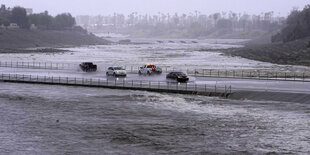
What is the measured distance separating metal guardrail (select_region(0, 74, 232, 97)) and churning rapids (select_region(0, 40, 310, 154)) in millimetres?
1253

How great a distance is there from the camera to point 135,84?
5950 centimetres

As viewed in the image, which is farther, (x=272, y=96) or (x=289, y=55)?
(x=289, y=55)

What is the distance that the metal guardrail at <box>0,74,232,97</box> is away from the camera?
5325cm

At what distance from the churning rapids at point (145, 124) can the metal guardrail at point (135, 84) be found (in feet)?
4.11

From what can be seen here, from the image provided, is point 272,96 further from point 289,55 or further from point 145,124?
point 289,55

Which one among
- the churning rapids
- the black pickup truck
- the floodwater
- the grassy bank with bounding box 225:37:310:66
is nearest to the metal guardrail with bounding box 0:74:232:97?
the churning rapids

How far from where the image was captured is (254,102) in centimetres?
4925

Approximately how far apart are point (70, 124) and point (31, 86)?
2223 cm

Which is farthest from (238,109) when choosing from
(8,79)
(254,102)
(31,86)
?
(8,79)

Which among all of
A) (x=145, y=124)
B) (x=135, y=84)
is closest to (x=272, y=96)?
(x=145, y=124)

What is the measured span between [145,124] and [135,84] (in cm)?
1812

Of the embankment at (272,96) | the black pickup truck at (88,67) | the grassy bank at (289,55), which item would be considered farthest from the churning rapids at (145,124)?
the grassy bank at (289,55)

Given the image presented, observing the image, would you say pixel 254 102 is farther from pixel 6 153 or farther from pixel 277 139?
pixel 6 153

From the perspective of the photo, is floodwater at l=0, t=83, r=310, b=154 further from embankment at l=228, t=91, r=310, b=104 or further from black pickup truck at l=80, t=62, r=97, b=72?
black pickup truck at l=80, t=62, r=97, b=72
